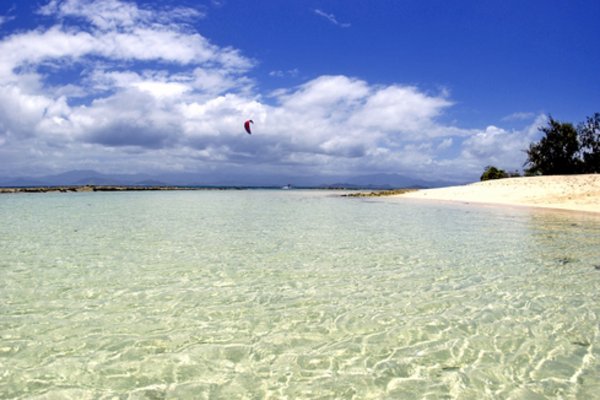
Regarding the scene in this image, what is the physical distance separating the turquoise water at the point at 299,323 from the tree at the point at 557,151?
69.5 m

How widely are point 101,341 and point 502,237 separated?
17.4 metres

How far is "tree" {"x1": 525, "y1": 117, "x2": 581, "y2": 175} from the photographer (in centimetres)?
7181

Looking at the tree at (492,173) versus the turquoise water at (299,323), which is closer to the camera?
the turquoise water at (299,323)

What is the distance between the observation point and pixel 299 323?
7.42m

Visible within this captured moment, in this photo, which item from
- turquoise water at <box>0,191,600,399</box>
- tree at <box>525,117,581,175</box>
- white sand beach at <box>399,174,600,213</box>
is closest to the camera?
turquoise water at <box>0,191,600,399</box>

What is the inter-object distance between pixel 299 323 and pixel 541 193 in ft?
170

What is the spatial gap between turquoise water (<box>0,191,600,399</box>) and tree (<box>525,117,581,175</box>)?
69.5 metres

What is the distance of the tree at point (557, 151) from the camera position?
71.8 metres

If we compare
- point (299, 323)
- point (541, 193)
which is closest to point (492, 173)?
point (541, 193)

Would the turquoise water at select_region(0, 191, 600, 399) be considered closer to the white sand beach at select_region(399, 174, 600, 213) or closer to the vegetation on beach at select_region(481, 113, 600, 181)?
the white sand beach at select_region(399, 174, 600, 213)

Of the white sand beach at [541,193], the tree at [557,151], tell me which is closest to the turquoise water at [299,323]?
the white sand beach at [541,193]

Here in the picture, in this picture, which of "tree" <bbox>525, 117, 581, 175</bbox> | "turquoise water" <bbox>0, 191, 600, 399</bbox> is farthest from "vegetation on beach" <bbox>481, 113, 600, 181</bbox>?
"turquoise water" <bbox>0, 191, 600, 399</bbox>

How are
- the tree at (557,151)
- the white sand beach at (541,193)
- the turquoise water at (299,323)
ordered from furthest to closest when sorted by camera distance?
the tree at (557,151), the white sand beach at (541,193), the turquoise water at (299,323)

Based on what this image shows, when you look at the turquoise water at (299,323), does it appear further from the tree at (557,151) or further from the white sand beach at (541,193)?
the tree at (557,151)
